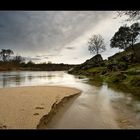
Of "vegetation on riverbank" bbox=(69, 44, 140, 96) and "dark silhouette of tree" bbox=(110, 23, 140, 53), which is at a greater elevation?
"dark silhouette of tree" bbox=(110, 23, 140, 53)

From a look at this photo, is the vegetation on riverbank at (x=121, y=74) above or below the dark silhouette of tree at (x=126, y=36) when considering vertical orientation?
below

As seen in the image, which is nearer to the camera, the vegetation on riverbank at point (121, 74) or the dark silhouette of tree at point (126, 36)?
the vegetation on riverbank at point (121, 74)

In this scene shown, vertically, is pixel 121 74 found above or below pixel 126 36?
below

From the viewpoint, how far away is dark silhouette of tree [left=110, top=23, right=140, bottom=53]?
114 ft

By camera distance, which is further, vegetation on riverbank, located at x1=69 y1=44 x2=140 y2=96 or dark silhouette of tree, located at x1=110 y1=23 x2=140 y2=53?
dark silhouette of tree, located at x1=110 y1=23 x2=140 y2=53

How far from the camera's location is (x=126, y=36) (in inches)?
1419

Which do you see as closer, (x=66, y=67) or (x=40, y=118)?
(x=40, y=118)

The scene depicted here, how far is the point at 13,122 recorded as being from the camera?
5109 mm

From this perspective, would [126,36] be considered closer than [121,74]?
No

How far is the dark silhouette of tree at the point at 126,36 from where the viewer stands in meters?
34.8
